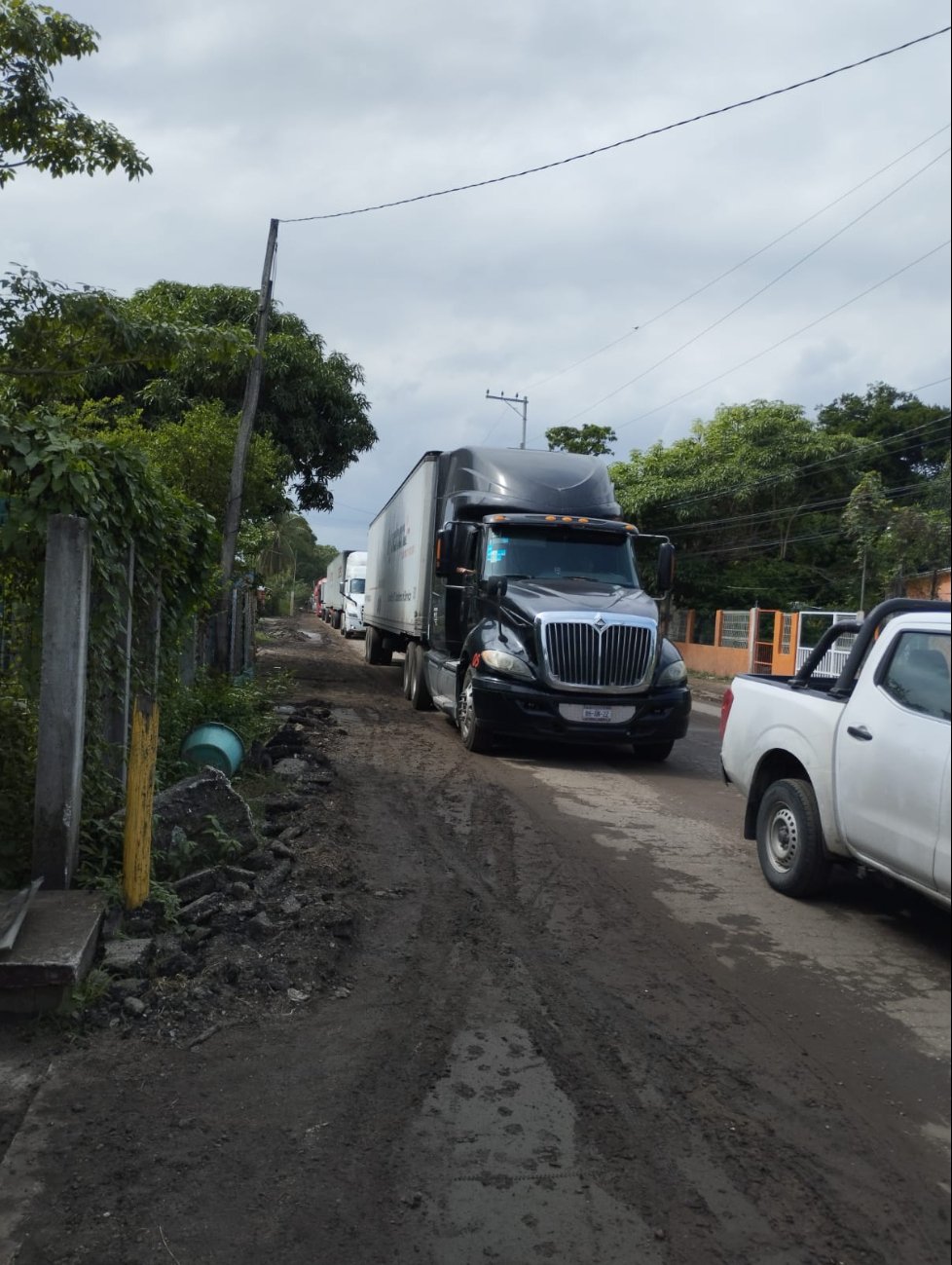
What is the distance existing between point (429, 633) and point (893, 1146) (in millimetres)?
13681

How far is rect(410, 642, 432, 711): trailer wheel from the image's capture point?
1575 cm

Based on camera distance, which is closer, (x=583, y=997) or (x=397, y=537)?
(x=583, y=997)

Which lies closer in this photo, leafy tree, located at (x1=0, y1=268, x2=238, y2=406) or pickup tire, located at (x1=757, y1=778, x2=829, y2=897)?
pickup tire, located at (x1=757, y1=778, x2=829, y2=897)

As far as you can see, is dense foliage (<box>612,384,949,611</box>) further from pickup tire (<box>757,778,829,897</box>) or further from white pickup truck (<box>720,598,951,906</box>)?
pickup tire (<box>757,778,829,897</box>)

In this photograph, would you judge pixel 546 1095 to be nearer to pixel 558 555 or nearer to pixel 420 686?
pixel 558 555

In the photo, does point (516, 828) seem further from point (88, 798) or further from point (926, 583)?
point (926, 583)

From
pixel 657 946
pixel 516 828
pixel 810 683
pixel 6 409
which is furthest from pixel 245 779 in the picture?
pixel 810 683

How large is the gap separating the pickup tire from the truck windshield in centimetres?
945

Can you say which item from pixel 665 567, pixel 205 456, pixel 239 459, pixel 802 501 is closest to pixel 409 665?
pixel 239 459

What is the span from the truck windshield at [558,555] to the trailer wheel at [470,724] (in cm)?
125

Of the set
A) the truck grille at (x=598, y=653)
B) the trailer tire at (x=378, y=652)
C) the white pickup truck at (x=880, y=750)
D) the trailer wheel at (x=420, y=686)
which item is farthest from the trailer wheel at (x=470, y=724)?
the trailer tire at (x=378, y=652)

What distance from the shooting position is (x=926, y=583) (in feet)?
3.35

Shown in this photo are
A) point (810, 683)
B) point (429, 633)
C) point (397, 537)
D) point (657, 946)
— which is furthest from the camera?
point (397, 537)

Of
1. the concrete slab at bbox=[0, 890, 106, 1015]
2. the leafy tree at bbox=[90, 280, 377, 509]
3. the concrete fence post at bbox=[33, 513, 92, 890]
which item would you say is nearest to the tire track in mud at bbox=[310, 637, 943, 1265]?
the concrete slab at bbox=[0, 890, 106, 1015]
